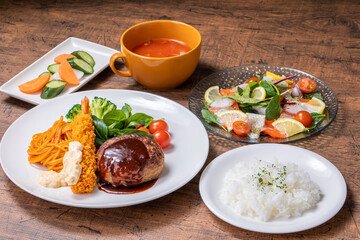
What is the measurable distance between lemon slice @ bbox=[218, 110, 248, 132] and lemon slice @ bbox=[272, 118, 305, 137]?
0.22m

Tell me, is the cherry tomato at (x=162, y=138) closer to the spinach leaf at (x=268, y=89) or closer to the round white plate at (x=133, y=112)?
the round white plate at (x=133, y=112)

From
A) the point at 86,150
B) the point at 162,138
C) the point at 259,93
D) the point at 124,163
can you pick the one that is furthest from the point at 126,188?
the point at 259,93

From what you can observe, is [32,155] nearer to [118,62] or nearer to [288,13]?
[118,62]

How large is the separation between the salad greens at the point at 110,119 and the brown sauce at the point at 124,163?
0.81ft

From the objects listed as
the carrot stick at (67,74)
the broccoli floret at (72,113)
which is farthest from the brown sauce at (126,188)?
the carrot stick at (67,74)

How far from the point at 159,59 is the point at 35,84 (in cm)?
94

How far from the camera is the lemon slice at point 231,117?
2.61 metres

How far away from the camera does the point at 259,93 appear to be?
2773 millimetres

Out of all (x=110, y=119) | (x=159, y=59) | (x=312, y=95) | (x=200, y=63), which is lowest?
(x=200, y=63)

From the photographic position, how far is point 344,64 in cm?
337

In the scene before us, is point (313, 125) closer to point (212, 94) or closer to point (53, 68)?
point (212, 94)

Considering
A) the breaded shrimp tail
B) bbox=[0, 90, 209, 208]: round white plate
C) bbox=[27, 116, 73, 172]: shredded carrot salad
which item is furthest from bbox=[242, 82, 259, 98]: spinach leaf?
bbox=[27, 116, 73, 172]: shredded carrot salad

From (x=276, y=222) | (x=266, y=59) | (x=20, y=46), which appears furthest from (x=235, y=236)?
(x=20, y=46)

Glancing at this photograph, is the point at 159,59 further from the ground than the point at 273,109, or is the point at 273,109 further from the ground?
the point at 159,59
